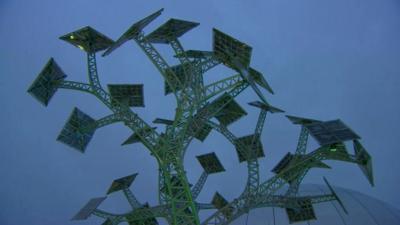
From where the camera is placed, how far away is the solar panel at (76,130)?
2112 centimetres

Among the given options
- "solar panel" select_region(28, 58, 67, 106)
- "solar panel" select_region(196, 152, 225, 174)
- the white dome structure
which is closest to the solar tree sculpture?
"solar panel" select_region(28, 58, 67, 106)

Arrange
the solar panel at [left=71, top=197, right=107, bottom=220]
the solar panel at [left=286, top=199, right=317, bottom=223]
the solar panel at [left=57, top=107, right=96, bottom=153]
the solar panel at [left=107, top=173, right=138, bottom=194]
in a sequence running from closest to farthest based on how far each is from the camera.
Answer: the solar panel at [left=71, top=197, right=107, bottom=220] → the solar panel at [left=286, top=199, right=317, bottom=223] → the solar panel at [left=57, top=107, right=96, bottom=153] → the solar panel at [left=107, top=173, right=138, bottom=194]

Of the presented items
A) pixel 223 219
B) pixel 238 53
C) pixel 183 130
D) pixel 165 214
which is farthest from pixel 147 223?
pixel 238 53

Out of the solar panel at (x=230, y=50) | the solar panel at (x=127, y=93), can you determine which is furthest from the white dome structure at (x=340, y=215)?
the solar panel at (x=127, y=93)

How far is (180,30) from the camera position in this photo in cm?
2019

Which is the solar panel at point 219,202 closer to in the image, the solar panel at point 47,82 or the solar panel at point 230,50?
the solar panel at point 230,50

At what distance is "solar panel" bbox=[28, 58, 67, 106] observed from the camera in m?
20.0

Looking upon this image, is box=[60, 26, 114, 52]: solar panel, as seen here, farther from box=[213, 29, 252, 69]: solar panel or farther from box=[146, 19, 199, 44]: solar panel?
box=[213, 29, 252, 69]: solar panel

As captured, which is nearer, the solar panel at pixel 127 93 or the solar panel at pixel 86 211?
the solar panel at pixel 86 211

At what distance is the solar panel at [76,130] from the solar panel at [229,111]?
8.50 meters

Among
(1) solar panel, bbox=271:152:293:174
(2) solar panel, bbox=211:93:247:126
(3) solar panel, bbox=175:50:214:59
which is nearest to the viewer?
(2) solar panel, bbox=211:93:247:126

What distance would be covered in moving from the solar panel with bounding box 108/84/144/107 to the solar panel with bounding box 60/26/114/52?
2.66 meters

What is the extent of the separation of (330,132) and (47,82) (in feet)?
57.9

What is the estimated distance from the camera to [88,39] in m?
20.0
